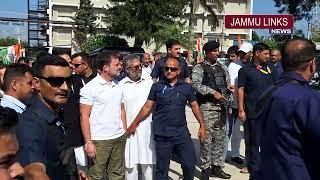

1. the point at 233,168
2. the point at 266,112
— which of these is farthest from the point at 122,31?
the point at 266,112

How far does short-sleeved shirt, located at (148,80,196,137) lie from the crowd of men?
0.5 inches

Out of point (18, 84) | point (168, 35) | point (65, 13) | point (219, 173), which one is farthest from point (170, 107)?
point (65, 13)

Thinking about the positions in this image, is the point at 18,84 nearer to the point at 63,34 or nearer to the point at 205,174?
the point at 205,174

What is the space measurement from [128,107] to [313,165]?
3.55 m

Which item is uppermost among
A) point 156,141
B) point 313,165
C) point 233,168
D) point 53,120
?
point 53,120

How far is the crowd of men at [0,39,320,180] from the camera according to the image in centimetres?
292

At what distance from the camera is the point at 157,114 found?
5.83 metres

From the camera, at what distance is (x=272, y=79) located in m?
6.79

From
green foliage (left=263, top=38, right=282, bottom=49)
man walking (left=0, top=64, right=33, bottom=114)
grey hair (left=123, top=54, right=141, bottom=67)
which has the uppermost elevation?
green foliage (left=263, top=38, right=282, bottom=49)

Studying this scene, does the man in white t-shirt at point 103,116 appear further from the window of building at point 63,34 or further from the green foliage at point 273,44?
the window of building at point 63,34

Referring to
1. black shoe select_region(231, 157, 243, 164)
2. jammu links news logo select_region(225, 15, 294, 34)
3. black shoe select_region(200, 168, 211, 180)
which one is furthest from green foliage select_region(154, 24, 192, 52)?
black shoe select_region(200, 168, 211, 180)

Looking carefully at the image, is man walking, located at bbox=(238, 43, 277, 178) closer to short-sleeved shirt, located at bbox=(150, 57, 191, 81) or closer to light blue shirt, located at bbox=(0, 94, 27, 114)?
short-sleeved shirt, located at bbox=(150, 57, 191, 81)

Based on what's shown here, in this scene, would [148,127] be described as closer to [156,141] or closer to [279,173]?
[156,141]

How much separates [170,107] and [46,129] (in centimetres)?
316
